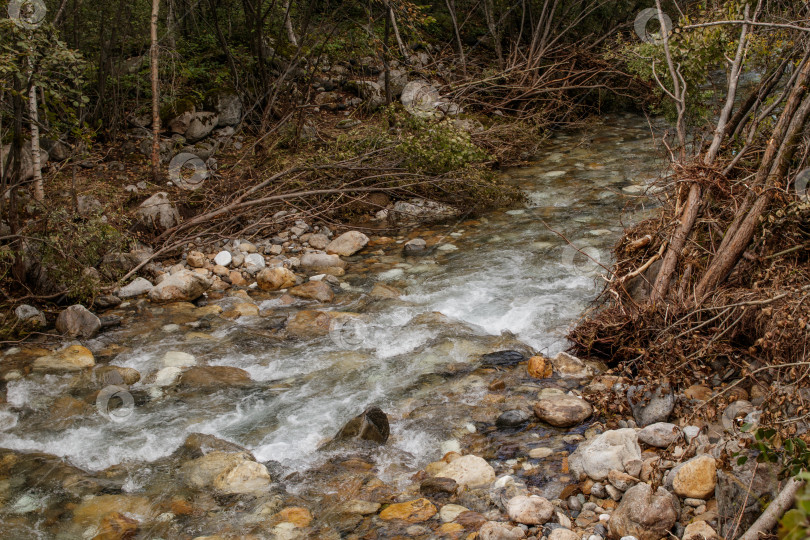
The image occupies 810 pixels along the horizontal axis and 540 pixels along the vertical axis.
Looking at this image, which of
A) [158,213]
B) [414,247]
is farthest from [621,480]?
[158,213]

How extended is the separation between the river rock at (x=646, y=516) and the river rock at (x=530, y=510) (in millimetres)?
254

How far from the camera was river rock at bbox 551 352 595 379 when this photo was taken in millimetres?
3906

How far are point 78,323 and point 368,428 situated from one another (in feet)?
8.83

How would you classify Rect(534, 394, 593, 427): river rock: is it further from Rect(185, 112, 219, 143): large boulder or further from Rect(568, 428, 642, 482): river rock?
Rect(185, 112, 219, 143): large boulder

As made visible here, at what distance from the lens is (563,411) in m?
Answer: 3.43

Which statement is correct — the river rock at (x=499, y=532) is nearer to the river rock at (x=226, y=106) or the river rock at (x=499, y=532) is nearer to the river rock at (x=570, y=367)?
the river rock at (x=570, y=367)

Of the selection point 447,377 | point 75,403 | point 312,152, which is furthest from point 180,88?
point 447,377

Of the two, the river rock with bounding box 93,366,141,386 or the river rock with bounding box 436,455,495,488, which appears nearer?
the river rock with bounding box 436,455,495,488

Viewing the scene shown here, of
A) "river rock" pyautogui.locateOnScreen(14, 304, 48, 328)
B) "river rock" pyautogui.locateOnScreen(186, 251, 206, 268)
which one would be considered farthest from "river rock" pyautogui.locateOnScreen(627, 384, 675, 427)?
"river rock" pyautogui.locateOnScreen(14, 304, 48, 328)

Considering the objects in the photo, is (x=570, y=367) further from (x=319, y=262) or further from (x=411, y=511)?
(x=319, y=262)

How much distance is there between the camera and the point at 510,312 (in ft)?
16.1

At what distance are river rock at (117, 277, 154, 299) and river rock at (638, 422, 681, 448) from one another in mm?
4202

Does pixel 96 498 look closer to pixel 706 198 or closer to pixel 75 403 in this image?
pixel 75 403

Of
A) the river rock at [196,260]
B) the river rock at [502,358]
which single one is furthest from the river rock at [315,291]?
the river rock at [502,358]
